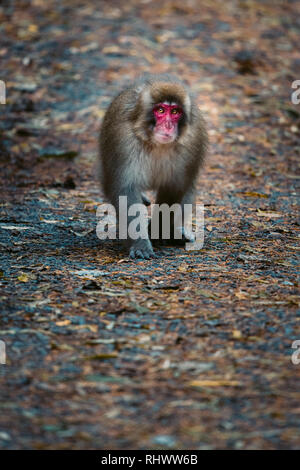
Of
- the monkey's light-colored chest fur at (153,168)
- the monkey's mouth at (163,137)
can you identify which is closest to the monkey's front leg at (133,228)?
the monkey's light-colored chest fur at (153,168)

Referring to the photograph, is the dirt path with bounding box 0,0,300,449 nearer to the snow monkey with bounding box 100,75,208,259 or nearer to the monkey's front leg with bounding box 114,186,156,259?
the monkey's front leg with bounding box 114,186,156,259

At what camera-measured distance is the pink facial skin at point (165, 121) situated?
594 centimetres

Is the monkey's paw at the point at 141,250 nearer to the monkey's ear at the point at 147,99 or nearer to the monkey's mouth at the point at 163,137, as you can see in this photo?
the monkey's mouth at the point at 163,137

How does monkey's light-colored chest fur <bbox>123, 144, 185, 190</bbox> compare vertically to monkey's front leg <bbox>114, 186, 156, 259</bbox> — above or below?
above

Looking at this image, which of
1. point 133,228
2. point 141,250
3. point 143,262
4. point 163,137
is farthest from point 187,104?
point 143,262

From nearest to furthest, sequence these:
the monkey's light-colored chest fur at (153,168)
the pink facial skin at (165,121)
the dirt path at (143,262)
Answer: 1. the dirt path at (143,262)
2. the pink facial skin at (165,121)
3. the monkey's light-colored chest fur at (153,168)

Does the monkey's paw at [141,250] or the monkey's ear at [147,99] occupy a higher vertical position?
the monkey's ear at [147,99]

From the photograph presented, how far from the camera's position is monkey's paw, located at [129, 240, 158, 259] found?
5.98 meters

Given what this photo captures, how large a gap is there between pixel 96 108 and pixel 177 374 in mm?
7443

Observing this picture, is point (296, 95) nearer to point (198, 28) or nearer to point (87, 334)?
point (198, 28)

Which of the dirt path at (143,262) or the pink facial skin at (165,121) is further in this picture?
the pink facial skin at (165,121)

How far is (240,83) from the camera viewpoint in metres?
11.5

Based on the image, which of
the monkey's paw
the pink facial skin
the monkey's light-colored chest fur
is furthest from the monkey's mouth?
the monkey's paw

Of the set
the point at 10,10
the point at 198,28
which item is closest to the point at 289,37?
the point at 198,28
